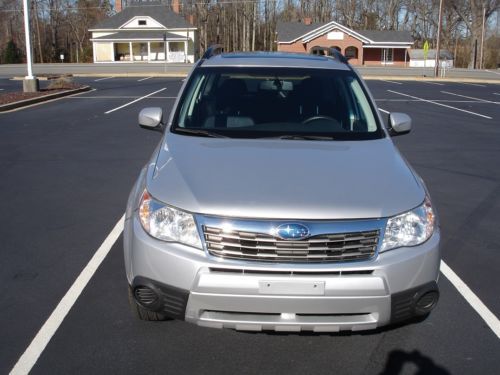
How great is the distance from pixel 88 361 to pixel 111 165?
600 centimetres

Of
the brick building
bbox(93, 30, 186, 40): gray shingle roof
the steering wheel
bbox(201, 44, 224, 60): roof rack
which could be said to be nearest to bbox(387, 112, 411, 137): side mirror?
the steering wheel

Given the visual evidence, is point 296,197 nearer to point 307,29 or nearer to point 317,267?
point 317,267

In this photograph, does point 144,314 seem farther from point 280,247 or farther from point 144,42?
point 144,42

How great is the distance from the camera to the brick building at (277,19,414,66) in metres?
61.8

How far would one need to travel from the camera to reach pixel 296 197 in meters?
3.26

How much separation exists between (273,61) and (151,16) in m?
63.5

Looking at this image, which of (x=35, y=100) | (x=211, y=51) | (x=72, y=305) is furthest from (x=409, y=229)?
(x=35, y=100)

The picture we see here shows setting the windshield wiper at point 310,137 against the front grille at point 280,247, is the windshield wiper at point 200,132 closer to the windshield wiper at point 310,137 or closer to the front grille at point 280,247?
the windshield wiper at point 310,137

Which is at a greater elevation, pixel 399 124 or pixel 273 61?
pixel 273 61

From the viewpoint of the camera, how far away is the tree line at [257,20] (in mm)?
73438

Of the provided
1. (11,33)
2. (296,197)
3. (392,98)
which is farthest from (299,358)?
(11,33)

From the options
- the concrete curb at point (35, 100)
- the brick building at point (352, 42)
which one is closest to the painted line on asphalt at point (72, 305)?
the concrete curb at point (35, 100)

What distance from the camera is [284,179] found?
3480 mm

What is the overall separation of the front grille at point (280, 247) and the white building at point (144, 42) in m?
62.5
